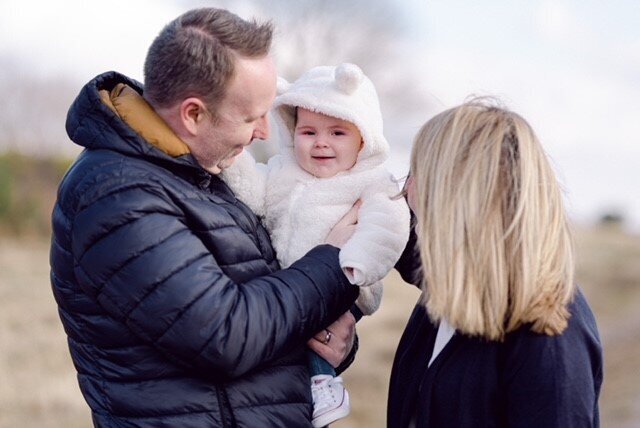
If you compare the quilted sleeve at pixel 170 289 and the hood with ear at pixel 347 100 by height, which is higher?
the hood with ear at pixel 347 100

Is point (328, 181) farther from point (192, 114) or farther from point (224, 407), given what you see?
point (224, 407)

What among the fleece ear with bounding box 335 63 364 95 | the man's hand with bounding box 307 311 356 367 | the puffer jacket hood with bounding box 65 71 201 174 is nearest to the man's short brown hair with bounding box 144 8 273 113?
the puffer jacket hood with bounding box 65 71 201 174

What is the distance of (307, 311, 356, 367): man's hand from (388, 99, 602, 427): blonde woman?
47cm

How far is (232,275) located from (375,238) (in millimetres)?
471

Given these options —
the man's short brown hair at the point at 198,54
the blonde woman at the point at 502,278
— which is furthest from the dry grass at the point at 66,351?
the blonde woman at the point at 502,278

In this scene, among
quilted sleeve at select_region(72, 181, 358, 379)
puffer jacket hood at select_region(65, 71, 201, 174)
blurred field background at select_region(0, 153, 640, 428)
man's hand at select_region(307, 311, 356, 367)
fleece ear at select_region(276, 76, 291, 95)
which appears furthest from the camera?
blurred field background at select_region(0, 153, 640, 428)

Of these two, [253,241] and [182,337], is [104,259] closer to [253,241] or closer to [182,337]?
[182,337]

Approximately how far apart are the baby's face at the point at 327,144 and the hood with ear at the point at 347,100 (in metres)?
0.04

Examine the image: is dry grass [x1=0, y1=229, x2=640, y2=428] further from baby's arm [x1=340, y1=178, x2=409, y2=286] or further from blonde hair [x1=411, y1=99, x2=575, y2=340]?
blonde hair [x1=411, y1=99, x2=575, y2=340]

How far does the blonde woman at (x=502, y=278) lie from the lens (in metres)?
2.12

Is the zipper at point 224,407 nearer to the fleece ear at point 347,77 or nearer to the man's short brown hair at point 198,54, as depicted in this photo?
the man's short brown hair at point 198,54

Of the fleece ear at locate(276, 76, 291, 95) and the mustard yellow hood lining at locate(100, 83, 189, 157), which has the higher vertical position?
the fleece ear at locate(276, 76, 291, 95)

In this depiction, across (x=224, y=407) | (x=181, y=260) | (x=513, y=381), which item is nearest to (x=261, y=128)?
(x=181, y=260)

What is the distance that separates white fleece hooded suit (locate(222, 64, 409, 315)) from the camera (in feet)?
9.02
